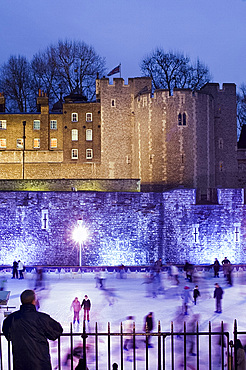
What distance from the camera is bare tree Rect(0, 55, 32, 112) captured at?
42500 mm

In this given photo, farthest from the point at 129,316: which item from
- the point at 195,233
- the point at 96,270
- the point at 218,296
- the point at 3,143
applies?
the point at 3,143

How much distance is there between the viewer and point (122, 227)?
2378 cm

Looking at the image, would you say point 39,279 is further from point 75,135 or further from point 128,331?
point 75,135

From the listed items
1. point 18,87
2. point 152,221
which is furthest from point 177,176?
point 18,87

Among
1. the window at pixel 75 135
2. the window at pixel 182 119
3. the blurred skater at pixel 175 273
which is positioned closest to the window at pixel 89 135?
the window at pixel 75 135

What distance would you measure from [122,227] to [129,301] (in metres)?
8.88

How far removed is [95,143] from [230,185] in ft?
30.6

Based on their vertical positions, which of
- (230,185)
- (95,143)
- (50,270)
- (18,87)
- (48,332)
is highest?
(18,87)

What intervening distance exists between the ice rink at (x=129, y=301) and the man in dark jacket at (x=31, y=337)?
16.1 feet

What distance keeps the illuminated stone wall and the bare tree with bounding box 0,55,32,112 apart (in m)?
20.0

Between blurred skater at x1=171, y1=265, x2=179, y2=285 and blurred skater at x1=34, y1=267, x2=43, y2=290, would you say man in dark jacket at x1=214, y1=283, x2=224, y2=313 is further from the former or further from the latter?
blurred skater at x1=34, y1=267, x2=43, y2=290

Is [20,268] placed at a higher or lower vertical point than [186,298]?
higher

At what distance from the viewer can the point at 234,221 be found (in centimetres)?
2312

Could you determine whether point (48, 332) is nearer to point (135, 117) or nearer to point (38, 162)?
point (135, 117)
